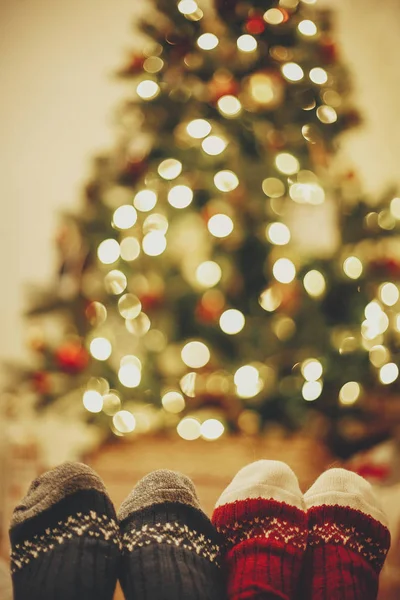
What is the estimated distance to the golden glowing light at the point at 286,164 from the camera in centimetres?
150

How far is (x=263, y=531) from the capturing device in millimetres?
847

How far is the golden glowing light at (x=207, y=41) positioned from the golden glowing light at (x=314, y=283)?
0.67 m

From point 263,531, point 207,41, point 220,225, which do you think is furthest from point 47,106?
point 263,531

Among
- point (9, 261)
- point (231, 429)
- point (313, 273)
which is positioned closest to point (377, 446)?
point (231, 429)

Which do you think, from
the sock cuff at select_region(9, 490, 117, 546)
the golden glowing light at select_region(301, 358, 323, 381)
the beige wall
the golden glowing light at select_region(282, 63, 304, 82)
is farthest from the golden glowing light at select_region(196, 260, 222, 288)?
the beige wall

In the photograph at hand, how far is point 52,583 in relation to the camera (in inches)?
28.6

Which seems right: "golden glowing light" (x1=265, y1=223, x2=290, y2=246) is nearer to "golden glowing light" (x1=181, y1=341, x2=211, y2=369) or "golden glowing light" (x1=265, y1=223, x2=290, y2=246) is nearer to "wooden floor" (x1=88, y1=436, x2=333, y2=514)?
"golden glowing light" (x1=181, y1=341, x2=211, y2=369)

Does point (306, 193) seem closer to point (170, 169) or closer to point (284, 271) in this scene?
point (284, 271)

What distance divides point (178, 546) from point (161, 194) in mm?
960

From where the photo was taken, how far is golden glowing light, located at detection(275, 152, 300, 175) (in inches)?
59.1

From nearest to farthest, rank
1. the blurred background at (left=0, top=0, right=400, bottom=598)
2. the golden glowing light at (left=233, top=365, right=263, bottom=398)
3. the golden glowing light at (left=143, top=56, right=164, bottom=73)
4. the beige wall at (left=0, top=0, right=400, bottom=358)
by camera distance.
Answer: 1. the golden glowing light at (left=233, top=365, right=263, bottom=398)
2. the golden glowing light at (left=143, top=56, right=164, bottom=73)
3. the blurred background at (left=0, top=0, right=400, bottom=598)
4. the beige wall at (left=0, top=0, right=400, bottom=358)

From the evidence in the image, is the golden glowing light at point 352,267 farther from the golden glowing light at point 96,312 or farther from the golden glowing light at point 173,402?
the golden glowing light at point 96,312

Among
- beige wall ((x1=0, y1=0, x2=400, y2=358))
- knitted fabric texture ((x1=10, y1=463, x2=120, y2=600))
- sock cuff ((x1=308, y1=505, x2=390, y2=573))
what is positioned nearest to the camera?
knitted fabric texture ((x1=10, y1=463, x2=120, y2=600))

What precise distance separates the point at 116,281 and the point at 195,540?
841 mm
